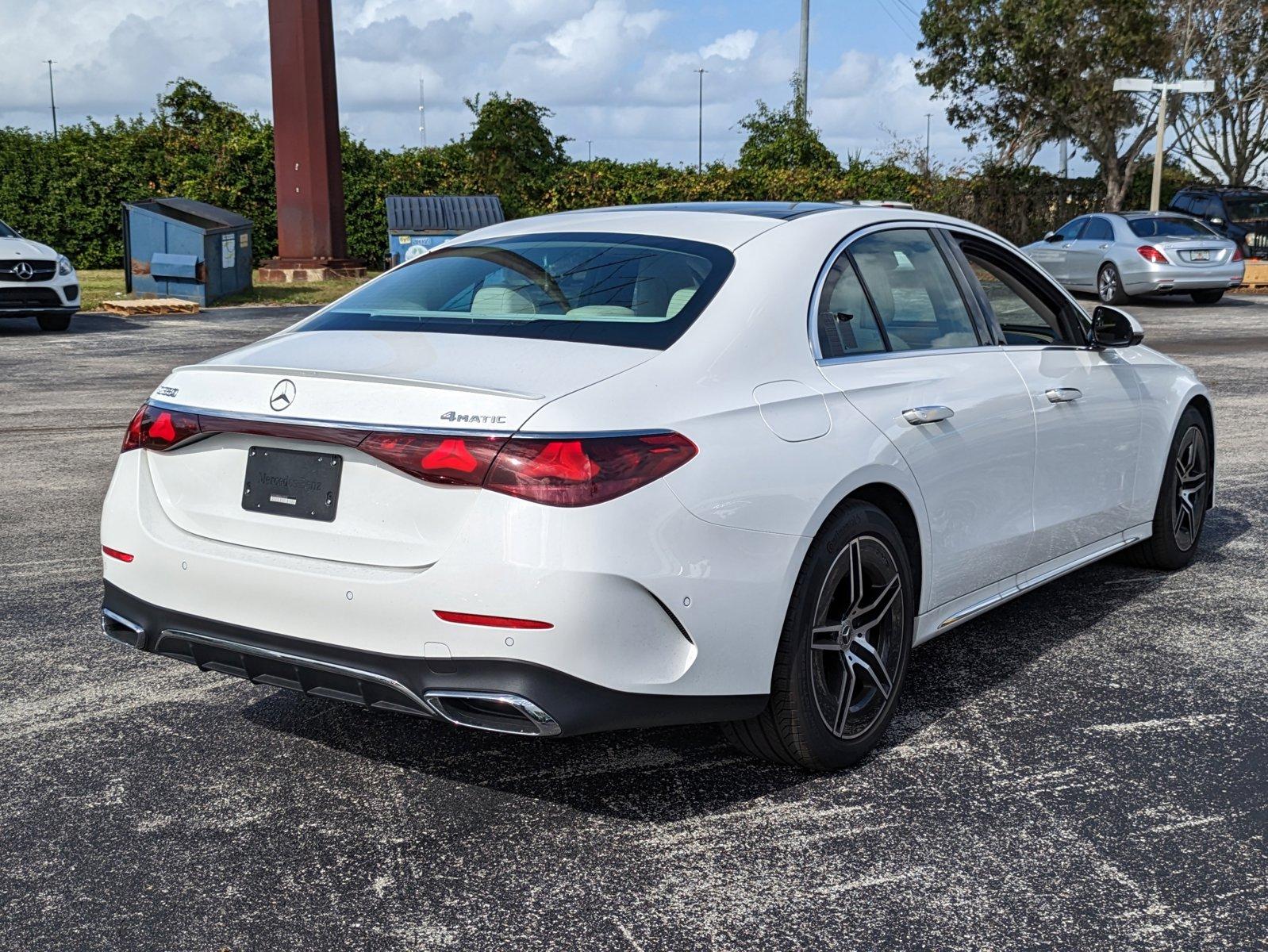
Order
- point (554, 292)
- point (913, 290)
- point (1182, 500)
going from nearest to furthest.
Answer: point (554, 292) < point (913, 290) < point (1182, 500)

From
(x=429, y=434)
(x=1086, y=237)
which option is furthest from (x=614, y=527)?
(x=1086, y=237)

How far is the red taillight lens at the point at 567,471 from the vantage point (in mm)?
3166

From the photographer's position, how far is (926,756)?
13.4ft

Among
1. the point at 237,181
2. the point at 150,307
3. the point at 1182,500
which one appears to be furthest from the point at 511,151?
the point at 1182,500

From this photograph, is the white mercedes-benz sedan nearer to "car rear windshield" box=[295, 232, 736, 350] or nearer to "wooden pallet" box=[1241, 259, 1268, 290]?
"car rear windshield" box=[295, 232, 736, 350]

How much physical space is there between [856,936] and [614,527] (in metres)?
1.02

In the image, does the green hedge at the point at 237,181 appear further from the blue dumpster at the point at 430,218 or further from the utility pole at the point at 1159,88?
the utility pole at the point at 1159,88

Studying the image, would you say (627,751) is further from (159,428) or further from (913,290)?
(913,290)

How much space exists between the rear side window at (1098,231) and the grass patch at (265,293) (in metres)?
11.7

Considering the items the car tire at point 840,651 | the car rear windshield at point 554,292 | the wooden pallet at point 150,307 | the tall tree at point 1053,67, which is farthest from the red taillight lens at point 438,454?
the tall tree at point 1053,67

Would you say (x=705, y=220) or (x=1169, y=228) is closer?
(x=705, y=220)

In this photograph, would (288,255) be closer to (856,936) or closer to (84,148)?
(84,148)

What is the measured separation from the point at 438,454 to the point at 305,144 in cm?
2202

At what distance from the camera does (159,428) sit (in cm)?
373
